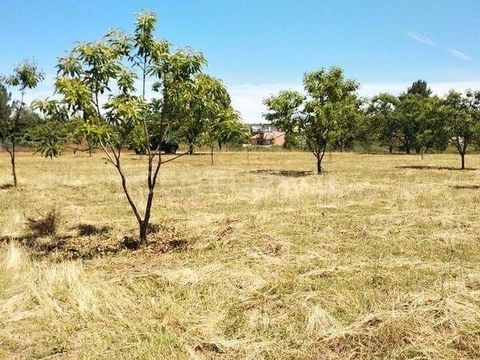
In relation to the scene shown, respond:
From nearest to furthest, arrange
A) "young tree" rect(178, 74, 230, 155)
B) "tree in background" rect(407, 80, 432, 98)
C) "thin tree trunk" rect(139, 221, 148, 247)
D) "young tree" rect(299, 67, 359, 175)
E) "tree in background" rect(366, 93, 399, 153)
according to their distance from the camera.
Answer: "young tree" rect(178, 74, 230, 155), "thin tree trunk" rect(139, 221, 148, 247), "young tree" rect(299, 67, 359, 175), "tree in background" rect(366, 93, 399, 153), "tree in background" rect(407, 80, 432, 98)

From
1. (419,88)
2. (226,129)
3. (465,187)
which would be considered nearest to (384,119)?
(419,88)

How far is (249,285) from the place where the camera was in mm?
8406

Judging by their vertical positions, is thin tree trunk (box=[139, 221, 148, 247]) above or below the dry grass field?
above

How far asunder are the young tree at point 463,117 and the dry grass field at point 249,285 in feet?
67.6

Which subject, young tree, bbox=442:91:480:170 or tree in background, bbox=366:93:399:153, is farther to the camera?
tree in background, bbox=366:93:399:153

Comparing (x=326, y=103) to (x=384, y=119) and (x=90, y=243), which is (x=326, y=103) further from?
(x=384, y=119)

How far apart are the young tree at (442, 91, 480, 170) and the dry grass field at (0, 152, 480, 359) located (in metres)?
20.6

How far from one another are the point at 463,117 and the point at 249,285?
31.5m

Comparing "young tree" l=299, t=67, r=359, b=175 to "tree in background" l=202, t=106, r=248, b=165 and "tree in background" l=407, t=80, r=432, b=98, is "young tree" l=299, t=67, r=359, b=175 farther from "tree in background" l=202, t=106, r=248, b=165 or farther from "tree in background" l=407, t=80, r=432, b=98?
"tree in background" l=407, t=80, r=432, b=98

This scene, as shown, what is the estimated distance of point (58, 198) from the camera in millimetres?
19859

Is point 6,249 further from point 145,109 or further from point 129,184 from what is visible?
point 129,184

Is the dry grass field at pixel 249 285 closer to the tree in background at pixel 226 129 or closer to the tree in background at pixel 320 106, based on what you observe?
the tree in background at pixel 226 129

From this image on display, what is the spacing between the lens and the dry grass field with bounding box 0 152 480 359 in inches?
249

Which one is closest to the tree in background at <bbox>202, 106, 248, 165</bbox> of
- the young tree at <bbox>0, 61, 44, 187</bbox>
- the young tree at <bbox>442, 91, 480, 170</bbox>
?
the young tree at <bbox>0, 61, 44, 187</bbox>
